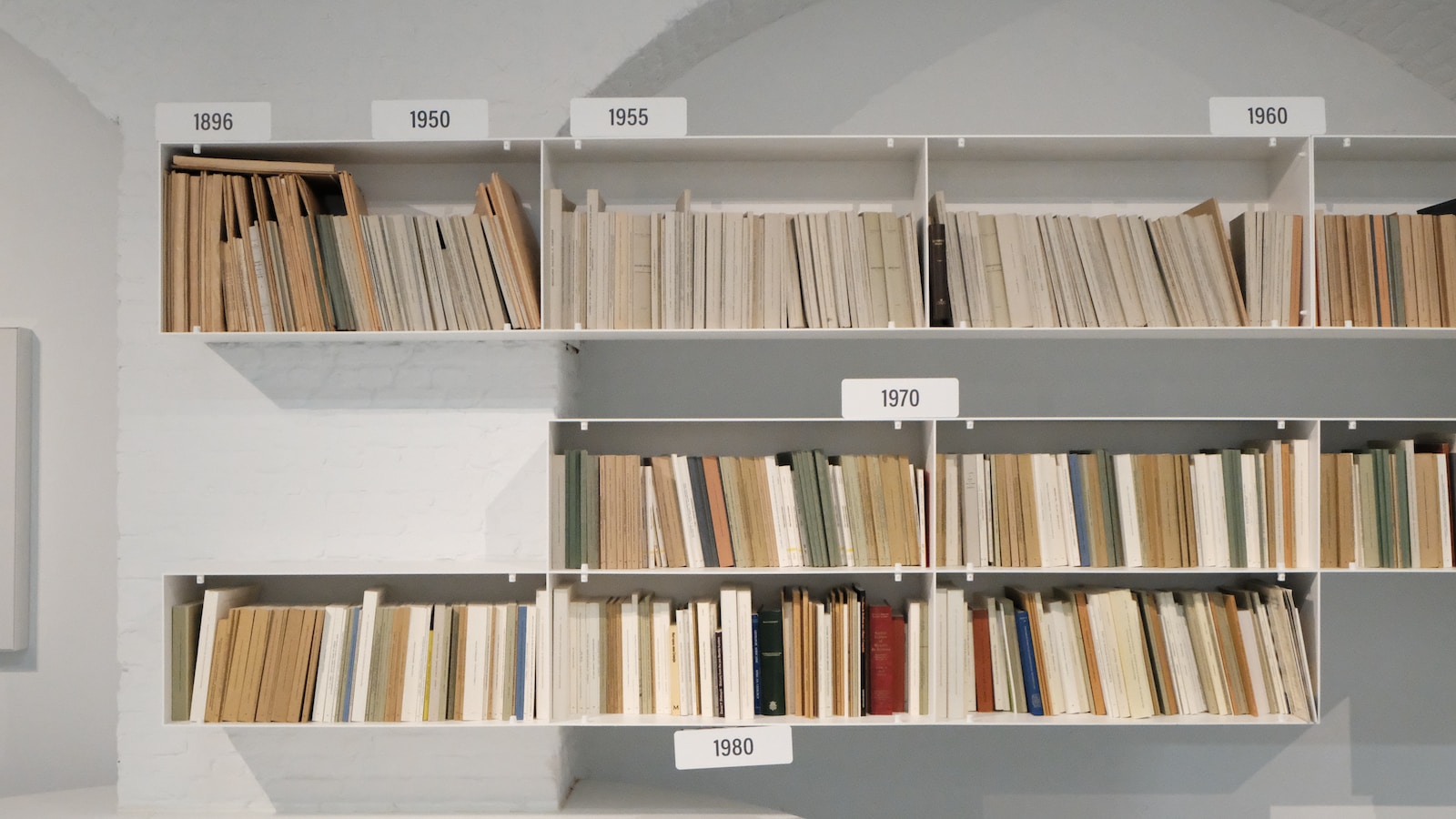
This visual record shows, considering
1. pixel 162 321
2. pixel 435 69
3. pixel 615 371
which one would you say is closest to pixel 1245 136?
pixel 615 371

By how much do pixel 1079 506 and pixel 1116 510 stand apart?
3.7 inches

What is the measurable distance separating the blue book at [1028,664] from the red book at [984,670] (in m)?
0.08

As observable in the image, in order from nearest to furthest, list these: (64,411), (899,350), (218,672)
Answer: (218,672), (899,350), (64,411)

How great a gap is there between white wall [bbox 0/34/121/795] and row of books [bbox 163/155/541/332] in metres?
0.84

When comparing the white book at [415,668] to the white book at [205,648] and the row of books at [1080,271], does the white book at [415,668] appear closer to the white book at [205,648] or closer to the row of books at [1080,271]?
the white book at [205,648]

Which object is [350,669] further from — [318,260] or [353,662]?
[318,260]

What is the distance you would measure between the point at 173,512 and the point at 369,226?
96cm

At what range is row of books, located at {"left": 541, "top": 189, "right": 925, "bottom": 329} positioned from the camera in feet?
7.92

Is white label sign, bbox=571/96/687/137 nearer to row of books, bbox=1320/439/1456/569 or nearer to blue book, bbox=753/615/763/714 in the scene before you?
blue book, bbox=753/615/763/714

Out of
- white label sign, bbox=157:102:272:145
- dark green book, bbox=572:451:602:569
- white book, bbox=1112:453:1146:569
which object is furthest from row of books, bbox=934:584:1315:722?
white label sign, bbox=157:102:272:145

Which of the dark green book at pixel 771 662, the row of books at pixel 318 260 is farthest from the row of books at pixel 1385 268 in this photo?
the row of books at pixel 318 260

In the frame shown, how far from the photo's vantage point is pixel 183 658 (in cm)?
238

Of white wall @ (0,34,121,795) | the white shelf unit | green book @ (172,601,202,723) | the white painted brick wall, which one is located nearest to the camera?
green book @ (172,601,202,723)

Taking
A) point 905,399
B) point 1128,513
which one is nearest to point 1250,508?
point 1128,513
